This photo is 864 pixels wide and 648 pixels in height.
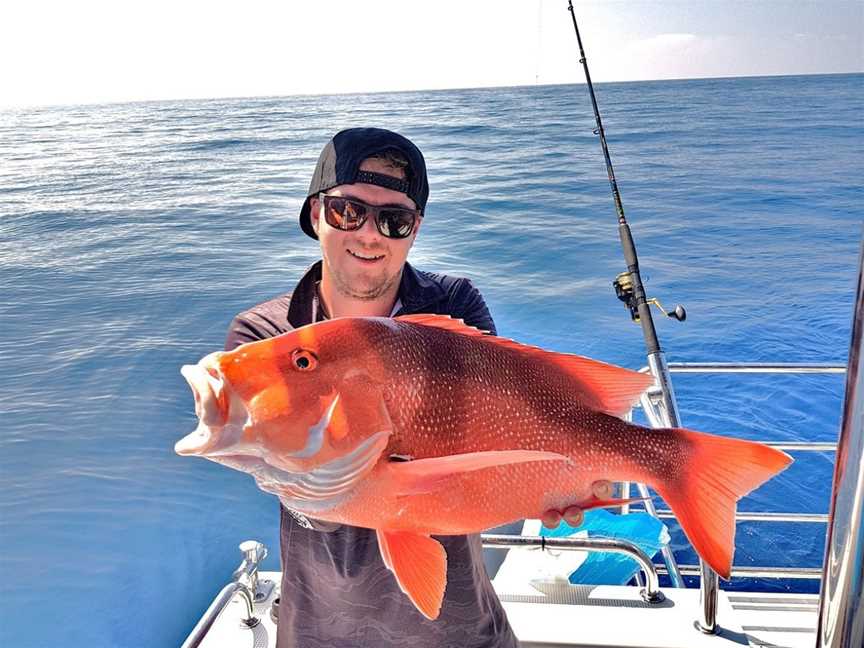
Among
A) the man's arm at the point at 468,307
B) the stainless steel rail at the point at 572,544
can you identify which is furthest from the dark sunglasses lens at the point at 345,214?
the stainless steel rail at the point at 572,544

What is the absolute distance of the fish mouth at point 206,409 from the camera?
2.77ft

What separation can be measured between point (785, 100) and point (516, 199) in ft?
108

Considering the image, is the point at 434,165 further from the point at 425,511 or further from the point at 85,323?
the point at 425,511

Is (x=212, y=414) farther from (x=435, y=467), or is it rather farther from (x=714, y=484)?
(x=714, y=484)

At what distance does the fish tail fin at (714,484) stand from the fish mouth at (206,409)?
2.29 feet

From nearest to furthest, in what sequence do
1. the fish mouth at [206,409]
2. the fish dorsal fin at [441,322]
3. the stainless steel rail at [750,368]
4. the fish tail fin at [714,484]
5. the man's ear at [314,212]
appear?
the fish mouth at [206,409] → the fish tail fin at [714,484] → the fish dorsal fin at [441,322] → the man's ear at [314,212] → the stainless steel rail at [750,368]

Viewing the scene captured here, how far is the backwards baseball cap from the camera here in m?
1.45

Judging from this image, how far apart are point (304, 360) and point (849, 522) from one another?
2.28ft

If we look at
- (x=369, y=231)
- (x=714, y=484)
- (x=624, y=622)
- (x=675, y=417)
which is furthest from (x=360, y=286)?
(x=624, y=622)

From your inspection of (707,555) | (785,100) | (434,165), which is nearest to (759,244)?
(434,165)

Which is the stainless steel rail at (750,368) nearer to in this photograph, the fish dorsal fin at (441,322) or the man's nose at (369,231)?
the man's nose at (369,231)

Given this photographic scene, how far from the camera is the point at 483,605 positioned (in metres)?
1.43

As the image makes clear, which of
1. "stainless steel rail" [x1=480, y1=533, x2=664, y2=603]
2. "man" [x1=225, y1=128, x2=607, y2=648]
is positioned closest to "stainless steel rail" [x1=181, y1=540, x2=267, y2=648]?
"man" [x1=225, y1=128, x2=607, y2=648]

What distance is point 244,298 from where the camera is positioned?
30.8 feet
